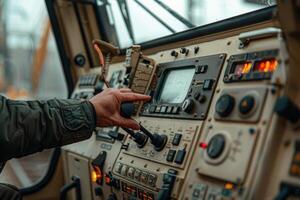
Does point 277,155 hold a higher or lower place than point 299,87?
lower

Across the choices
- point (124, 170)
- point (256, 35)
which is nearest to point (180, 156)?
point (124, 170)

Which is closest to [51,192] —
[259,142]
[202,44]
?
[202,44]

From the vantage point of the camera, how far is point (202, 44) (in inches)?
72.3

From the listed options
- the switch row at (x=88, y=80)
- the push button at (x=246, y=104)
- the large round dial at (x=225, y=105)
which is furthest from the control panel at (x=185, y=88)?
the switch row at (x=88, y=80)

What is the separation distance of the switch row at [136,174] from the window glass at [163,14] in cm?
77

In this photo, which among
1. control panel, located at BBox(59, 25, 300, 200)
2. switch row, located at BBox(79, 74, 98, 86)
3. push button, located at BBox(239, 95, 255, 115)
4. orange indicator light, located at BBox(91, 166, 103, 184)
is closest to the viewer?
control panel, located at BBox(59, 25, 300, 200)

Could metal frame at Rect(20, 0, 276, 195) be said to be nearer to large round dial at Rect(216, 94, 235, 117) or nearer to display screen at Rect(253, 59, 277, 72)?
display screen at Rect(253, 59, 277, 72)

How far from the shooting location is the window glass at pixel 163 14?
1892 millimetres

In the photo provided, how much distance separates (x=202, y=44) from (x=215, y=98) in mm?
356

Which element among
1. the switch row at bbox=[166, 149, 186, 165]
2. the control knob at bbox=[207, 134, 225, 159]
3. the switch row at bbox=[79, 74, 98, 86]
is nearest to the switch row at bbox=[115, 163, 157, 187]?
the switch row at bbox=[166, 149, 186, 165]

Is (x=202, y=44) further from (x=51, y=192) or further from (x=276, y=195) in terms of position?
(x=51, y=192)

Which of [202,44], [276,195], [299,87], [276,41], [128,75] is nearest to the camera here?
[276,195]

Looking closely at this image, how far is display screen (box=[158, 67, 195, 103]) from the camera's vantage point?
180 cm

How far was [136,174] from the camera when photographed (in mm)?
1761
